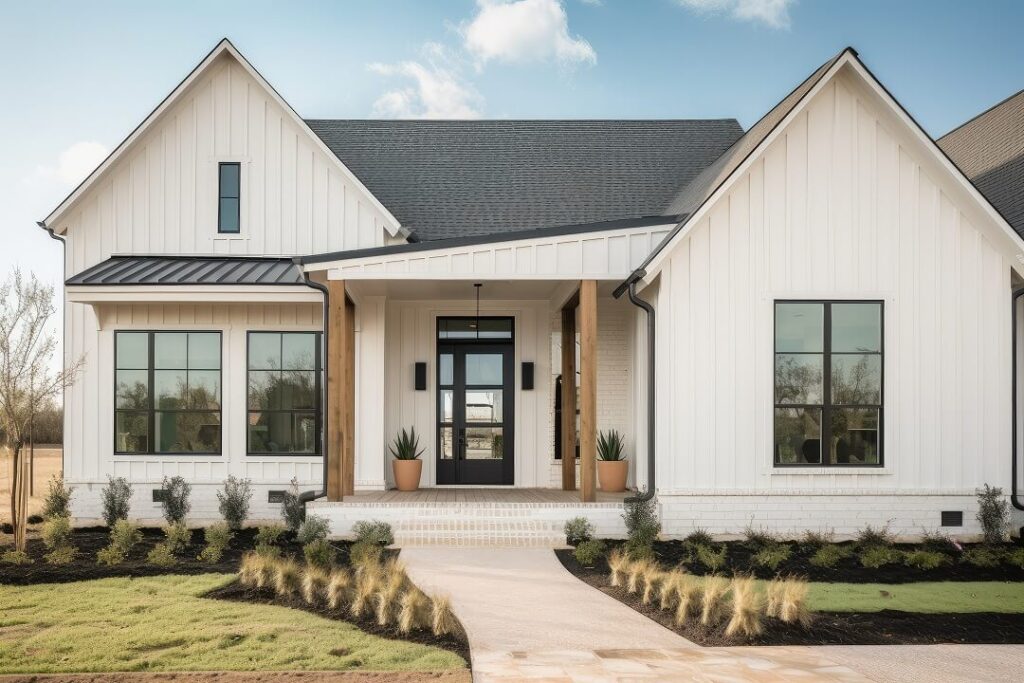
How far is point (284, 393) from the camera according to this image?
1334cm

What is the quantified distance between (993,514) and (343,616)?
26.8ft

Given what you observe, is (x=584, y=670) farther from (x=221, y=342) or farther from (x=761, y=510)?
(x=221, y=342)

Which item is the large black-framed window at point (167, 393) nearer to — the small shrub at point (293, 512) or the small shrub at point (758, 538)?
the small shrub at point (293, 512)

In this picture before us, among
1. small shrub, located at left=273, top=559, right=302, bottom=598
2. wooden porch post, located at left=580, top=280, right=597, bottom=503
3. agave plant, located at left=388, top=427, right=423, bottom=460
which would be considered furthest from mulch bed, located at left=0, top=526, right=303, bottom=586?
wooden porch post, located at left=580, top=280, right=597, bottom=503

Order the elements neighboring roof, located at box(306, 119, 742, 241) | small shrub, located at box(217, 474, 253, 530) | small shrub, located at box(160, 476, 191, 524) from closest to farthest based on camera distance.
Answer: small shrub, located at box(217, 474, 253, 530) → small shrub, located at box(160, 476, 191, 524) → neighboring roof, located at box(306, 119, 742, 241)

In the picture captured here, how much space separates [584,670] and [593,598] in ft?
7.67

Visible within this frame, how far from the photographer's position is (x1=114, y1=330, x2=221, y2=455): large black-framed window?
13.1m

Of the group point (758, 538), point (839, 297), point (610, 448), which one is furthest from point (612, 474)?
point (839, 297)

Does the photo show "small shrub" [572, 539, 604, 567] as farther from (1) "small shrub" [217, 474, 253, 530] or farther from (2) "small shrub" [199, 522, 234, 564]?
(1) "small shrub" [217, 474, 253, 530]

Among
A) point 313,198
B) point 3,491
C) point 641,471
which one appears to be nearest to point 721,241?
point 641,471

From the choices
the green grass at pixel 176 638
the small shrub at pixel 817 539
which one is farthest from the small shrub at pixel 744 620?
the small shrub at pixel 817 539

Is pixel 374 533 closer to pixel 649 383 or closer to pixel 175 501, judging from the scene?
pixel 175 501

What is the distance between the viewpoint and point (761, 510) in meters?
11.1

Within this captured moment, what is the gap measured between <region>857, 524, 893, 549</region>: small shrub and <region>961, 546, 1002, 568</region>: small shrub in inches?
34.7
